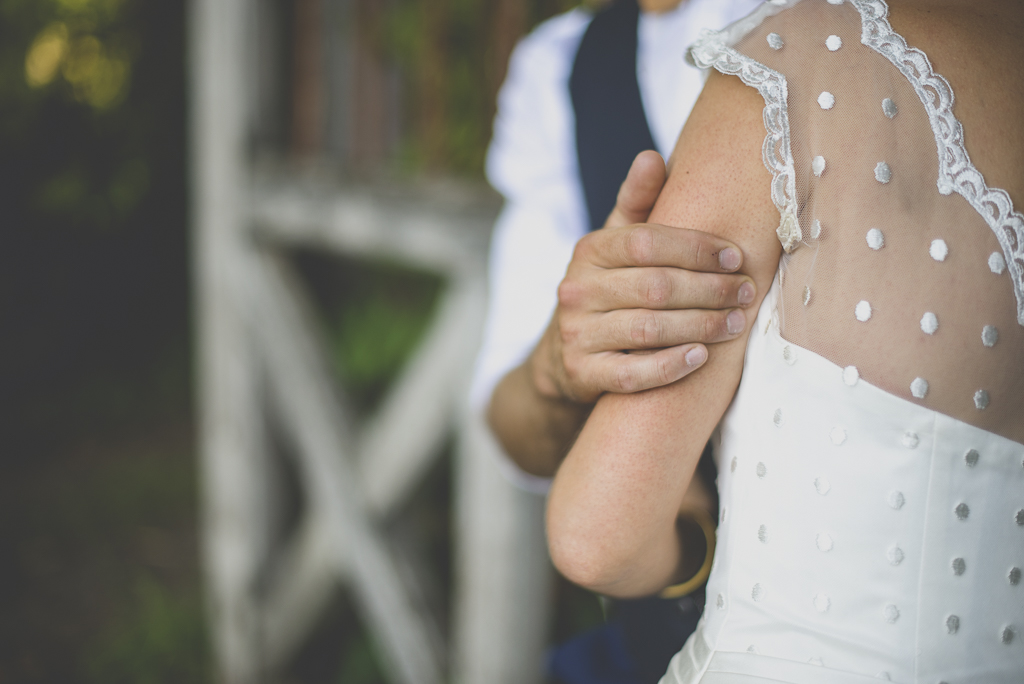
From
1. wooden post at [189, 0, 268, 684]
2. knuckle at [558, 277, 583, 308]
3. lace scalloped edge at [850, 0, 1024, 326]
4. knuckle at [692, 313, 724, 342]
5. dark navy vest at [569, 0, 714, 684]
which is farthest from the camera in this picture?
wooden post at [189, 0, 268, 684]

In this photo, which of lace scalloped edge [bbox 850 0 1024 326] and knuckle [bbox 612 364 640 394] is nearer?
lace scalloped edge [bbox 850 0 1024 326]

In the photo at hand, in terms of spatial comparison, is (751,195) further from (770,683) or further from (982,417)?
(770,683)

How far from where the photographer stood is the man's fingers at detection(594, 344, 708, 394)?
86cm

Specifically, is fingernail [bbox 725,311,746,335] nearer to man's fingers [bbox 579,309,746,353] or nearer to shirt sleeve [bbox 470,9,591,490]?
man's fingers [bbox 579,309,746,353]

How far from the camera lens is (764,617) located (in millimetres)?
828

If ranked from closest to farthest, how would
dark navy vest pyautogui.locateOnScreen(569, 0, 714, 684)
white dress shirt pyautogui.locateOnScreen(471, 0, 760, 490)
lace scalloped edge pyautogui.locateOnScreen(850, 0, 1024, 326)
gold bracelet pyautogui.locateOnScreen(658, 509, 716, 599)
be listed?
1. lace scalloped edge pyautogui.locateOnScreen(850, 0, 1024, 326)
2. gold bracelet pyautogui.locateOnScreen(658, 509, 716, 599)
3. dark navy vest pyautogui.locateOnScreen(569, 0, 714, 684)
4. white dress shirt pyautogui.locateOnScreen(471, 0, 760, 490)

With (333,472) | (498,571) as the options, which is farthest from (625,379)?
(333,472)

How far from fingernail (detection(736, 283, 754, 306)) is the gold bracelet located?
1.21 ft

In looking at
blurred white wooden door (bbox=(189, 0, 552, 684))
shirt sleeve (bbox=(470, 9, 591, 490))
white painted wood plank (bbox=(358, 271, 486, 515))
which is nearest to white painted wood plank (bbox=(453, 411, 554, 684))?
blurred white wooden door (bbox=(189, 0, 552, 684))

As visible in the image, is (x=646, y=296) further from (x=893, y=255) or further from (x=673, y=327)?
(x=893, y=255)

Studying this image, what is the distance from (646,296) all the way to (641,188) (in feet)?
0.46

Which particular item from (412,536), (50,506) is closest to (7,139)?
(50,506)

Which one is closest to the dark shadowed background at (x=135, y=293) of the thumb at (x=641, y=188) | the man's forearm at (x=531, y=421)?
the man's forearm at (x=531, y=421)

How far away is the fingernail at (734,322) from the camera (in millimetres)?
867
